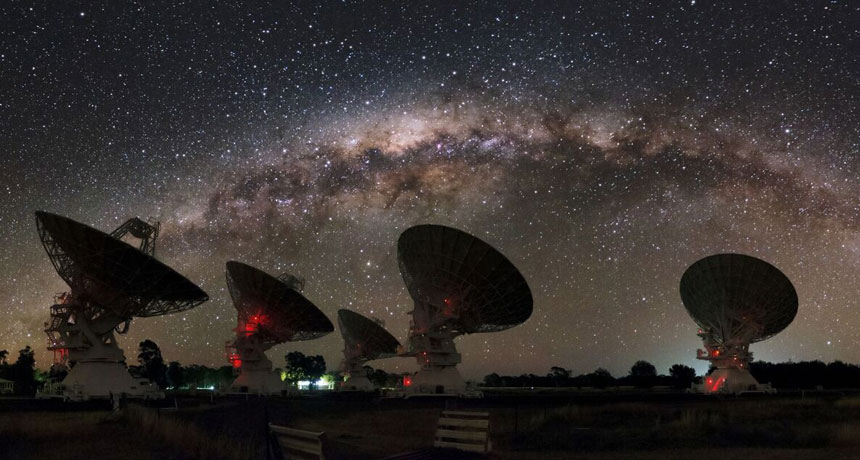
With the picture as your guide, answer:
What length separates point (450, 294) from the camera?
52281mm

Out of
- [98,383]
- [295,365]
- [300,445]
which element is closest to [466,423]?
[300,445]

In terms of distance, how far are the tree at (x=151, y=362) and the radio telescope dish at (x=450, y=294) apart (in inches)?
2635

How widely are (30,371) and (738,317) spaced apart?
93928 mm

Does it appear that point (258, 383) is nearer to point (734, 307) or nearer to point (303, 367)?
point (734, 307)

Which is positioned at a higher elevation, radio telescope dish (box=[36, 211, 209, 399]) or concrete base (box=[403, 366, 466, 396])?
radio telescope dish (box=[36, 211, 209, 399])

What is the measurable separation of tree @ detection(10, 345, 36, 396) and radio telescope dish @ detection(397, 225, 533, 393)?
55052 mm

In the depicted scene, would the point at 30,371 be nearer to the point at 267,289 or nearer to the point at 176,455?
the point at 267,289

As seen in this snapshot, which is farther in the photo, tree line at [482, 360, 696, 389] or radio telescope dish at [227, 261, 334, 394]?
tree line at [482, 360, 696, 389]

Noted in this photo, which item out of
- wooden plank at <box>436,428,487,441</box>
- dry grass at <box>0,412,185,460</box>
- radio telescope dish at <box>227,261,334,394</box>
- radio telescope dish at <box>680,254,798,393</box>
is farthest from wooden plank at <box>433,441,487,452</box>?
radio telescope dish at <box>680,254,798,393</box>

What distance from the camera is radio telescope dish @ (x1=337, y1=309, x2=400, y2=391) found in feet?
284

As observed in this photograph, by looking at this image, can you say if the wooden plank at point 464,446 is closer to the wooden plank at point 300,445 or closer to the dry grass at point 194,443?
the wooden plank at point 300,445

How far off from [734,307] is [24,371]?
93.0m

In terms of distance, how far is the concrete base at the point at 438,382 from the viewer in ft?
183

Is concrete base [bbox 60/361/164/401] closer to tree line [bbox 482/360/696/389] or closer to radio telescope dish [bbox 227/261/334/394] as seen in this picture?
radio telescope dish [bbox 227/261/334/394]
